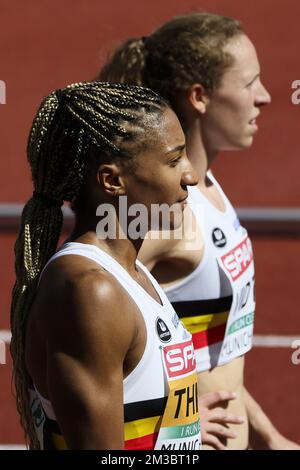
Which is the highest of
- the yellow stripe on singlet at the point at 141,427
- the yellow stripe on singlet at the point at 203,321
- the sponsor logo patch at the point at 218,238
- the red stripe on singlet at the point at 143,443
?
the sponsor logo patch at the point at 218,238

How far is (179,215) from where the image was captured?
2.43 meters

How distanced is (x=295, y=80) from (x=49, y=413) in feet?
23.8

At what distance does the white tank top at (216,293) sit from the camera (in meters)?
3.17

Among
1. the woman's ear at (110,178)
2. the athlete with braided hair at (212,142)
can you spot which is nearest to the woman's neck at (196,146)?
the athlete with braided hair at (212,142)

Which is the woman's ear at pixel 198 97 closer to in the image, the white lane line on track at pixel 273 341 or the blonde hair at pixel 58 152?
the blonde hair at pixel 58 152

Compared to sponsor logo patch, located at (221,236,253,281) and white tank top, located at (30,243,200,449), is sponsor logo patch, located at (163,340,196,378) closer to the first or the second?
white tank top, located at (30,243,200,449)

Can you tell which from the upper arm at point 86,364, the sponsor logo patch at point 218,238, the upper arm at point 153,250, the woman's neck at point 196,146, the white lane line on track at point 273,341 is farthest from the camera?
the white lane line on track at point 273,341

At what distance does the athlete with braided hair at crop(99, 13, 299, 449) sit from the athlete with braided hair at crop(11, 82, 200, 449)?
0.74m

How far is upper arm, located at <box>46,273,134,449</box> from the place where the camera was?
2109 mm

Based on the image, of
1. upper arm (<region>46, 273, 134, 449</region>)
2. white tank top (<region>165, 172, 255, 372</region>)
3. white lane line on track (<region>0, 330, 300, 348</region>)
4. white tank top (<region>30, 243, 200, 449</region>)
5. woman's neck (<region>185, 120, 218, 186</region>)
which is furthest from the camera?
white lane line on track (<region>0, 330, 300, 348</region>)

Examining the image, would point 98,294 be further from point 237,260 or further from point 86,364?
point 237,260

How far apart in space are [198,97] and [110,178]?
1.12 metres

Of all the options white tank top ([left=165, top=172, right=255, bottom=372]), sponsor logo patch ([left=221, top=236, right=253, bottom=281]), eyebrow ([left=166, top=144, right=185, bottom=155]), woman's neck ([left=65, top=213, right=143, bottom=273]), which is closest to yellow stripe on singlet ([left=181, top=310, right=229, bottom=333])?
white tank top ([left=165, top=172, right=255, bottom=372])
